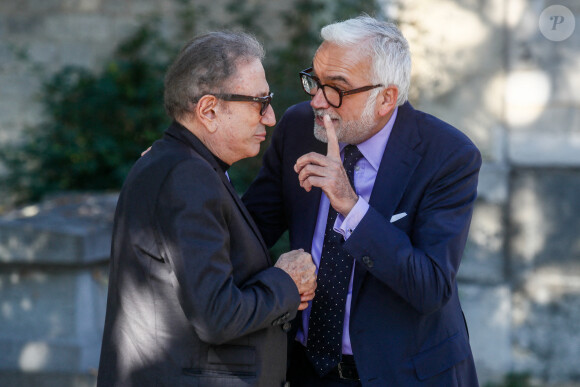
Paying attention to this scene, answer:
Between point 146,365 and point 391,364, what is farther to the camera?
point 391,364

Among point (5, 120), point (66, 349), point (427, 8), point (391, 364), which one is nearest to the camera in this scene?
point (391, 364)

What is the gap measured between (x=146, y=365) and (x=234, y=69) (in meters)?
0.94

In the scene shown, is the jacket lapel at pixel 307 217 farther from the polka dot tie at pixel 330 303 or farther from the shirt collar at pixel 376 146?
the shirt collar at pixel 376 146

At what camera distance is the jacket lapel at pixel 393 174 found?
103 inches

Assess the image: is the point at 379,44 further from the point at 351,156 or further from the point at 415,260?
the point at 415,260

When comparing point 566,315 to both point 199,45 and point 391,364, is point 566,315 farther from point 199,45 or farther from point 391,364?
point 199,45

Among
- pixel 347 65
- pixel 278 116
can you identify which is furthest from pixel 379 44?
pixel 278 116

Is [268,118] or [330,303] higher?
[268,118]

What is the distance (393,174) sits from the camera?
8.71ft

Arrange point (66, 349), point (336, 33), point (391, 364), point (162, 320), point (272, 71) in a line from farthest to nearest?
point (272, 71) → point (66, 349) → point (336, 33) → point (391, 364) → point (162, 320)

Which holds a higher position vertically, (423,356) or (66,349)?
(423,356)

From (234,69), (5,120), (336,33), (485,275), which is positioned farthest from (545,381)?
(5,120)

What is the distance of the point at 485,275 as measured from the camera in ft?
19.1

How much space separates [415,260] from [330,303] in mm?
411
